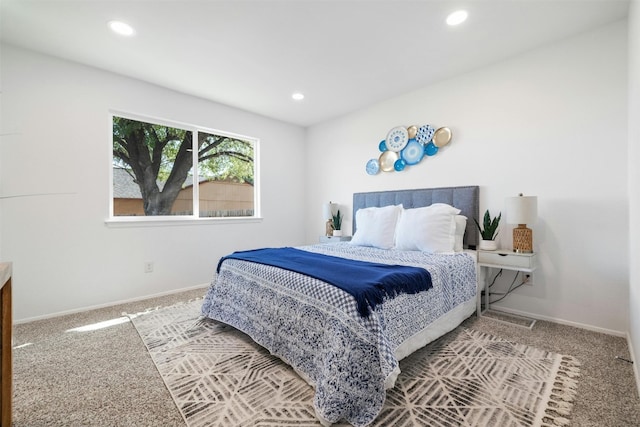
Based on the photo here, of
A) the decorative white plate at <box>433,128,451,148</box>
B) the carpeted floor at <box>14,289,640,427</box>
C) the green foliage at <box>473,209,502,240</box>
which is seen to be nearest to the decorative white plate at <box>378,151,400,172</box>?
the decorative white plate at <box>433,128,451,148</box>

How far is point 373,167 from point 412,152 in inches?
23.5

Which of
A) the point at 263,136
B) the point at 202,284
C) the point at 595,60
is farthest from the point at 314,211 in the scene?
the point at 595,60

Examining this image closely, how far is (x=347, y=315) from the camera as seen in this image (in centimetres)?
144

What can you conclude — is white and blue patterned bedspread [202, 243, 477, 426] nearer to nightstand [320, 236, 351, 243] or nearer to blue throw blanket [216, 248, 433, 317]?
blue throw blanket [216, 248, 433, 317]

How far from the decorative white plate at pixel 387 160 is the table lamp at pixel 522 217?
4.96 ft

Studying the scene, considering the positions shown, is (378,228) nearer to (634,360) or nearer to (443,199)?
(443,199)

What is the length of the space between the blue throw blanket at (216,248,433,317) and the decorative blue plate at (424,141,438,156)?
184 cm

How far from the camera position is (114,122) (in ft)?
10.2

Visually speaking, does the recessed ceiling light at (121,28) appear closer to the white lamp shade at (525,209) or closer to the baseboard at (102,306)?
the baseboard at (102,306)

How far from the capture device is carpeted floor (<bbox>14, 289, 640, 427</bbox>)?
1.37 metres

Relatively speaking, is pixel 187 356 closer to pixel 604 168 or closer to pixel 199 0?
pixel 199 0

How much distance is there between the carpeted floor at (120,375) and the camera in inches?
54.1

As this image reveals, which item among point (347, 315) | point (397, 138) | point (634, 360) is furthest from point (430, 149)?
point (347, 315)

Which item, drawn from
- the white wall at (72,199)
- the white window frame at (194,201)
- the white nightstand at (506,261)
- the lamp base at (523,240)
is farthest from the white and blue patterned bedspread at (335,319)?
the white window frame at (194,201)
